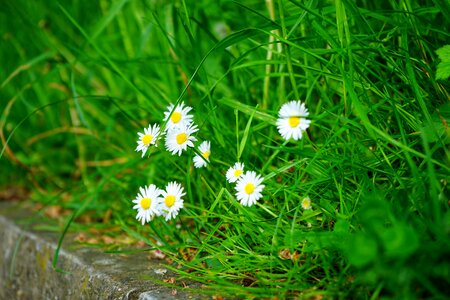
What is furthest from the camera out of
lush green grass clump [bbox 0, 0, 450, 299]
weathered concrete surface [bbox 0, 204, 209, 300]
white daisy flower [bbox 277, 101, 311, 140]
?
weathered concrete surface [bbox 0, 204, 209, 300]

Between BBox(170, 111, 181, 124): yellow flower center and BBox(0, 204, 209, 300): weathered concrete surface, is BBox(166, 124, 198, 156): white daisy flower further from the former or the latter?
BBox(0, 204, 209, 300): weathered concrete surface

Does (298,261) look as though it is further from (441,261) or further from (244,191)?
(441,261)

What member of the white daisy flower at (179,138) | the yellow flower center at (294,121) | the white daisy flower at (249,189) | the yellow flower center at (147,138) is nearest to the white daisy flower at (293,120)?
the yellow flower center at (294,121)

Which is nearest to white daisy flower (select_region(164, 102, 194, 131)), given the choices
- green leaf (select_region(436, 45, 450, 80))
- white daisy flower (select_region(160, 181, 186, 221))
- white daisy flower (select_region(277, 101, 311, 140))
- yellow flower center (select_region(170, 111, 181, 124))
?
yellow flower center (select_region(170, 111, 181, 124))

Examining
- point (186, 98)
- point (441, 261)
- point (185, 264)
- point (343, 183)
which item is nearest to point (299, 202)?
point (343, 183)

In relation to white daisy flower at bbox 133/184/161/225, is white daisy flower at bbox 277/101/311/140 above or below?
above

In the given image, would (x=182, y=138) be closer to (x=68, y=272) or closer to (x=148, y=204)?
(x=148, y=204)

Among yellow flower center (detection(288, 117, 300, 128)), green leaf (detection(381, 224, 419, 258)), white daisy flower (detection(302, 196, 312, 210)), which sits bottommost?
green leaf (detection(381, 224, 419, 258))
